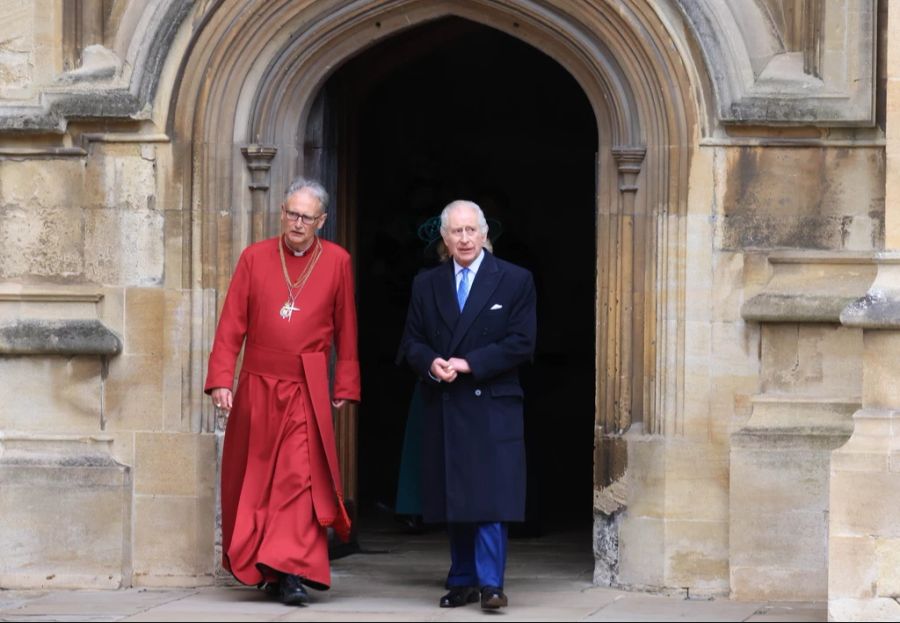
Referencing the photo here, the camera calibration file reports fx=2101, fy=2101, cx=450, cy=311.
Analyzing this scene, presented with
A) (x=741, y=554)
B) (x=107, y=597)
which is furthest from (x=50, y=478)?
(x=741, y=554)

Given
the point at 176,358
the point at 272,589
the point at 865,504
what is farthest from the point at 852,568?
the point at 176,358

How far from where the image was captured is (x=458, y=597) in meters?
9.44

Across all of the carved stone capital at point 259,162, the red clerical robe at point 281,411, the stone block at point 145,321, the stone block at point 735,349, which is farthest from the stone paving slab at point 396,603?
the carved stone capital at point 259,162

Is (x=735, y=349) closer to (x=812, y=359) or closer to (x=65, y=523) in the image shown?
(x=812, y=359)

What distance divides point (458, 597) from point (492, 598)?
30 centimetres

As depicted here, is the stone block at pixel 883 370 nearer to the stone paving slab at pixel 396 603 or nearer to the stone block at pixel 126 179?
the stone paving slab at pixel 396 603

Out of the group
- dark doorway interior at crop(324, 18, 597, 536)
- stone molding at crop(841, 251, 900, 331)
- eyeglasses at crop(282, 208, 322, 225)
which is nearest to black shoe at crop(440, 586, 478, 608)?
eyeglasses at crop(282, 208, 322, 225)

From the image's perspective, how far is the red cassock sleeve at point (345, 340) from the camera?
9594 millimetres

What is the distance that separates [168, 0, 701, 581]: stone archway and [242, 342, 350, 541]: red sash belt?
2.49 ft

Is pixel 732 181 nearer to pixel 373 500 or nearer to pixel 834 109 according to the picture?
pixel 834 109

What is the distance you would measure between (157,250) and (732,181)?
280cm

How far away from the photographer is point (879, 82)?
969cm

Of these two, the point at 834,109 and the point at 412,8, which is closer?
the point at 834,109

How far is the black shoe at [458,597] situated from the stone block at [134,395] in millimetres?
1784
